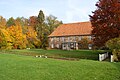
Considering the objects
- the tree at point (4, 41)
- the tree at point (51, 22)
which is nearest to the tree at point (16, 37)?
the tree at point (4, 41)

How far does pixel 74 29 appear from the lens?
63469mm

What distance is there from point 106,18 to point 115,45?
5.01 m

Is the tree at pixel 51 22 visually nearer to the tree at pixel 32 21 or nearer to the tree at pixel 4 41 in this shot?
the tree at pixel 32 21

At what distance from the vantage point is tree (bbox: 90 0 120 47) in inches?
934

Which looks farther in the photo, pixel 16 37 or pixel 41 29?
pixel 41 29

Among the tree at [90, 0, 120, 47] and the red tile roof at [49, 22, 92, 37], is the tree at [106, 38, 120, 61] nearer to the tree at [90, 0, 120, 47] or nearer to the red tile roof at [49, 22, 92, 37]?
A: the tree at [90, 0, 120, 47]

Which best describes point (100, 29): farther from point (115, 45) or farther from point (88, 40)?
point (88, 40)

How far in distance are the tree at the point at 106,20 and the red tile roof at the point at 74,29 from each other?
33364 mm

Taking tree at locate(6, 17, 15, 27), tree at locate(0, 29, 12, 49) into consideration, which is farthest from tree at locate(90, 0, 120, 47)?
tree at locate(6, 17, 15, 27)

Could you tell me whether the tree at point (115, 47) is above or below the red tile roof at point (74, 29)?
below

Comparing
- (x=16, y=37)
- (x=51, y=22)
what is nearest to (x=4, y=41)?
(x=16, y=37)

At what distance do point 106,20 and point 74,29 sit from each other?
38731mm

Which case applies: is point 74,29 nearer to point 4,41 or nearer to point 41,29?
point 41,29

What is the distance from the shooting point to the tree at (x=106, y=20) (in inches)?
934
